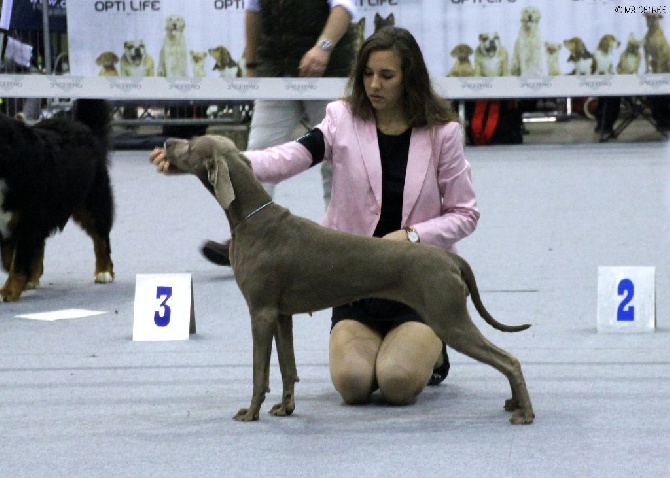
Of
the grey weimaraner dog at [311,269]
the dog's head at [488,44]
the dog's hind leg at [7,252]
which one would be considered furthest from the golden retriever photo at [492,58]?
the grey weimaraner dog at [311,269]

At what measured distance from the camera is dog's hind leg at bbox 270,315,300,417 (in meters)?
3.38

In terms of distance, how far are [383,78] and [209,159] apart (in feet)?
2.20

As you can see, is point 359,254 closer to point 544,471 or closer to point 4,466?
point 544,471

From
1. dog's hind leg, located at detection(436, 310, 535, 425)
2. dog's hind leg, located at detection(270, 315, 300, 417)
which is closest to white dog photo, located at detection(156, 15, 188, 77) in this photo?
dog's hind leg, located at detection(270, 315, 300, 417)

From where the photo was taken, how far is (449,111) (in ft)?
12.1

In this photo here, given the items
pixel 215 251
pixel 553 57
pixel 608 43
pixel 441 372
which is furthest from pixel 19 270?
pixel 608 43

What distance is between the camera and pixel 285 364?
3375 millimetres

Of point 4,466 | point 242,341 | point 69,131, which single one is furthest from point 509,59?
point 4,466

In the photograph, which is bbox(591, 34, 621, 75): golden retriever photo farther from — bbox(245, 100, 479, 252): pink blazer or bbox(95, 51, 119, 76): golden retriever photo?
bbox(245, 100, 479, 252): pink blazer

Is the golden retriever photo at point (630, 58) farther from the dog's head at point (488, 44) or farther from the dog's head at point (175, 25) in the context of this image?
the dog's head at point (175, 25)

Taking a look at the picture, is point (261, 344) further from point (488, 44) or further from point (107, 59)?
point (107, 59)

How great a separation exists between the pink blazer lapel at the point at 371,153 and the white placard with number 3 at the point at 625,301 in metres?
1.23

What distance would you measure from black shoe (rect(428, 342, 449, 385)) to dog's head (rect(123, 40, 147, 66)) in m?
7.62

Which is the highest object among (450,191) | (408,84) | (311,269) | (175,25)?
(175,25)
